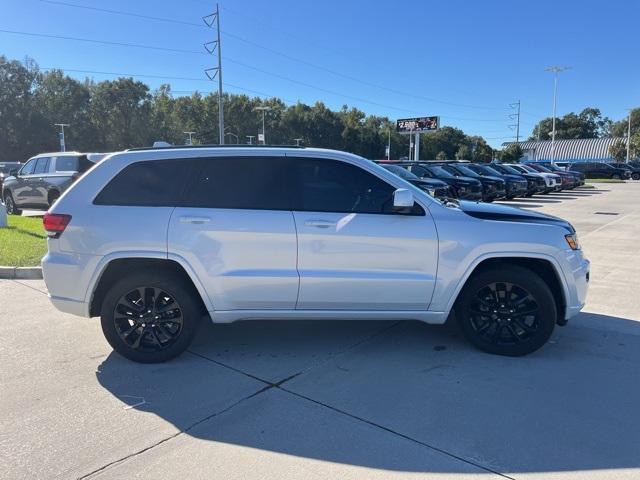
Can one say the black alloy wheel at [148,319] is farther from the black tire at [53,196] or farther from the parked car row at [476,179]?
the parked car row at [476,179]

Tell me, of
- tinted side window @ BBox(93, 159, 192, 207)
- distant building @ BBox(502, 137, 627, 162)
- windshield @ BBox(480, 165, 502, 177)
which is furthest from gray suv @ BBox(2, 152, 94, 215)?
distant building @ BBox(502, 137, 627, 162)

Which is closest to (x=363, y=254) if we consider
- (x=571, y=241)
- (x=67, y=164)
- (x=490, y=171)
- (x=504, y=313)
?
(x=504, y=313)

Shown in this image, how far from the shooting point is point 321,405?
363 cm

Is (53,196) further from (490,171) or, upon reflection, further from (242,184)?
(490,171)

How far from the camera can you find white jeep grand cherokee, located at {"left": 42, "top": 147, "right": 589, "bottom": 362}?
4219mm

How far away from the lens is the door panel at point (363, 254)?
4215 millimetres

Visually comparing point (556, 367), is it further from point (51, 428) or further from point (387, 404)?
point (51, 428)

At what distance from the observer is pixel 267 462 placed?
297cm

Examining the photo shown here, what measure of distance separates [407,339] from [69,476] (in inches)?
123

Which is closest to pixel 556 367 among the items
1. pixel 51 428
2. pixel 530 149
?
pixel 51 428

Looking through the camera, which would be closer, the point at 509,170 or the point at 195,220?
the point at 195,220

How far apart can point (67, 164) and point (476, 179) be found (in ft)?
45.3

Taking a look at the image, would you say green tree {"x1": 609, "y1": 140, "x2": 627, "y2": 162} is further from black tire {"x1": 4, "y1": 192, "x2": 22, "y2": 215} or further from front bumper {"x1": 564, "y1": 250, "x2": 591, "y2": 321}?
front bumper {"x1": 564, "y1": 250, "x2": 591, "y2": 321}

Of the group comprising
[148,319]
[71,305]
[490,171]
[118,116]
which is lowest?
[148,319]
